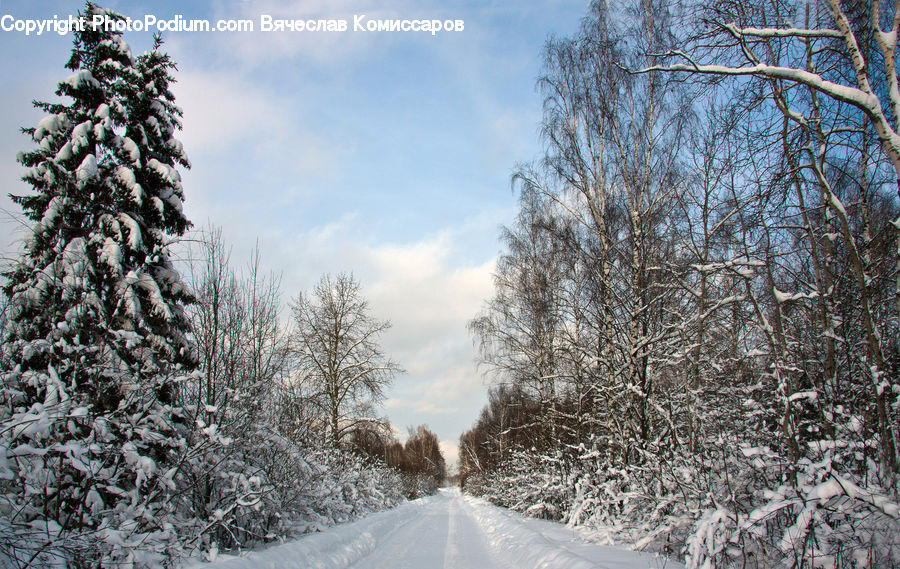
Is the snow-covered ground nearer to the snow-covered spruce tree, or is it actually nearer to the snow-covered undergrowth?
the snow-covered undergrowth

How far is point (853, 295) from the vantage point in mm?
3764

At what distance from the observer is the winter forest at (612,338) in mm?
3307

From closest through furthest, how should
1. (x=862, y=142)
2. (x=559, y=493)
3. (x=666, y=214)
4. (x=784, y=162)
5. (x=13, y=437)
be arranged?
(x=13, y=437)
(x=862, y=142)
(x=784, y=162)
(x=666, y=214)
(x=559, y=493)

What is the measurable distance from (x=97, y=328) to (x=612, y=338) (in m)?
7.21

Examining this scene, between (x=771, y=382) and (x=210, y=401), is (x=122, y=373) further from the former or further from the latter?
(x=771, y=382)

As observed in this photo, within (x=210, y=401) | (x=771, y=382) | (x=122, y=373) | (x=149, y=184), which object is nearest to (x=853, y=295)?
(x=771, y=382)

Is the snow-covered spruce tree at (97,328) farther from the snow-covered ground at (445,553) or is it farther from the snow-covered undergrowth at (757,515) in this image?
the snow-covered undergrowth at (757,515)

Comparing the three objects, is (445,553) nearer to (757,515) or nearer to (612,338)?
(612,338)

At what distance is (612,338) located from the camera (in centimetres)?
769

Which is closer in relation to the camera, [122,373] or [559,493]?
[122,373]

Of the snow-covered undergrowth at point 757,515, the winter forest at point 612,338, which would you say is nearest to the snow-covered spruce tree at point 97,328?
the winter forest at point 612,338

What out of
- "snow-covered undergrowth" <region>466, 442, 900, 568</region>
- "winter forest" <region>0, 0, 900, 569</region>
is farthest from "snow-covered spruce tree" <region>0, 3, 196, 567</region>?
"snow-covered undergrowth" <region>466, 442, 900, 568</region>

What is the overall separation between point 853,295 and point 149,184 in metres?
10.3

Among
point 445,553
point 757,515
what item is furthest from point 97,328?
point 445,553
